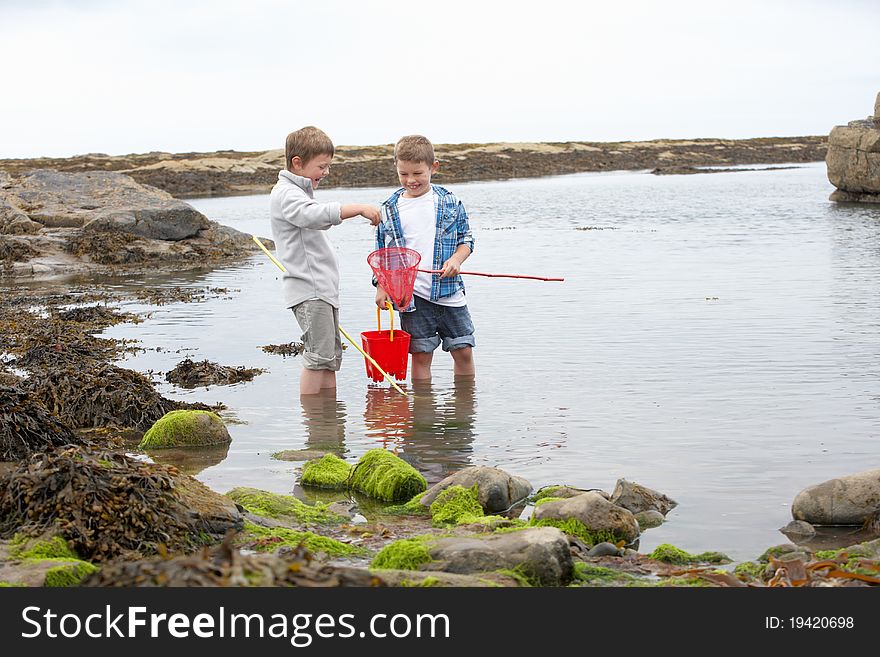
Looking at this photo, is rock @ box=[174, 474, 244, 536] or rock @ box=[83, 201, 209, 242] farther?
rock @ box=[83, 201, 209, 242]

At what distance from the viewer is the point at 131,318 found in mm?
12586

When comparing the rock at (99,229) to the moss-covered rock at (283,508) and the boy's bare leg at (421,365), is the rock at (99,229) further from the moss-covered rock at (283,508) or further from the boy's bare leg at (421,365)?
the moss-covered rock at (283,508)

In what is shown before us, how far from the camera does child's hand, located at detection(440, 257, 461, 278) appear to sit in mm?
7832

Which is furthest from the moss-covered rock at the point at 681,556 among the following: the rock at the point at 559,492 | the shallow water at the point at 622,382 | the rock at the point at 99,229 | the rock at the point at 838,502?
the rock at the point at 99,229

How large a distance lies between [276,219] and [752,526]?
401cm

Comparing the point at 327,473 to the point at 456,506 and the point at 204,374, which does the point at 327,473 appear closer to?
the point at 456,506

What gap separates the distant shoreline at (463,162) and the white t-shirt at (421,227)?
41346 millimetres

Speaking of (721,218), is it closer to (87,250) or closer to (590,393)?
(87,250)

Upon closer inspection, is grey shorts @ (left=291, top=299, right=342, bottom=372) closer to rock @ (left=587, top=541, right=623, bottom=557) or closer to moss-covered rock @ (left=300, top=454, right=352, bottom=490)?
moss-covered rock @ (left=300, top=454, right=352, bottom=490)

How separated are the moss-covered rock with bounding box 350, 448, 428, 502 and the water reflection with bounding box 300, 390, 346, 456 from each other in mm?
807

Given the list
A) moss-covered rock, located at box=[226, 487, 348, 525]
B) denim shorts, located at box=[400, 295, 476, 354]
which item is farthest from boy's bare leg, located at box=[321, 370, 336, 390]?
moss-covered rock, located at box=[226, 487, 348, 525]

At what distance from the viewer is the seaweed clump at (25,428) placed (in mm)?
6035

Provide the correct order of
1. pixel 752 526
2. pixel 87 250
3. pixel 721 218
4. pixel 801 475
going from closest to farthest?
pixel 752 526
pixel 801 475
pixel 87 250
pixel 721 218
